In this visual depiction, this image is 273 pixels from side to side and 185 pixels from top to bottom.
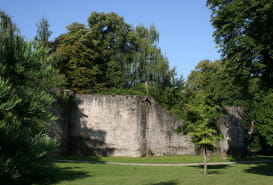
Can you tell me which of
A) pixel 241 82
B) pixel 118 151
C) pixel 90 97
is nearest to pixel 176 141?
pixel 118 151

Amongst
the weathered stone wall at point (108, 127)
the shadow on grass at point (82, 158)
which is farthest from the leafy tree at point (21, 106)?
the weathered stone wall at point (108, 127)

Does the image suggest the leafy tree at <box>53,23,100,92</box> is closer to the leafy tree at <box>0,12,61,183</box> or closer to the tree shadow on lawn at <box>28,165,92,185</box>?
the tree shadow on lawn at <box>28,165,92,185</box>

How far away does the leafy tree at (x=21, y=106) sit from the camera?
8.24 meters

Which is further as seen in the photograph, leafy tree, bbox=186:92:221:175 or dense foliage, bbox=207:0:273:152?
leafy tree, bbox=186:92:221:175

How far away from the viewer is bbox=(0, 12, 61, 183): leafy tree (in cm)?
824

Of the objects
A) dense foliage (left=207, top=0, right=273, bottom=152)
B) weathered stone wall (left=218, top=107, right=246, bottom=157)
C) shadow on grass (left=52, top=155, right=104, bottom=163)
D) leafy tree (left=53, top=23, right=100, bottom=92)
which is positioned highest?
leafy tree (left=53, top=23, right=100, bottom=92)

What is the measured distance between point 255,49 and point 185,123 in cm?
522

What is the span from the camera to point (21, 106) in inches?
354

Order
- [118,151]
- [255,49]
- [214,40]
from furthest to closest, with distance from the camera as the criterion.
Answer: [118,151] < [214,40] < [255,49]

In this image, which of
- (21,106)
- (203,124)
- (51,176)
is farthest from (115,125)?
(21,106)

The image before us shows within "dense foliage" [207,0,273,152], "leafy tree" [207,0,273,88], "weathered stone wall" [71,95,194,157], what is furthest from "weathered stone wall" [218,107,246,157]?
"leafy tree" [207,0,273,88]

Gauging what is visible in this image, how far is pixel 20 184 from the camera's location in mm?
10148

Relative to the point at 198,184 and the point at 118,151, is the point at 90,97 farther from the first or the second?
the point at 198,184

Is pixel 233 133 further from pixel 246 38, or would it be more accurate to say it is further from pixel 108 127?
pixel 246 38
